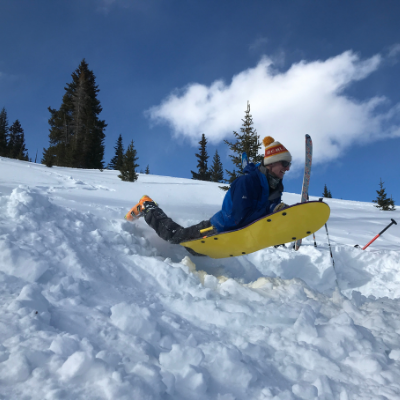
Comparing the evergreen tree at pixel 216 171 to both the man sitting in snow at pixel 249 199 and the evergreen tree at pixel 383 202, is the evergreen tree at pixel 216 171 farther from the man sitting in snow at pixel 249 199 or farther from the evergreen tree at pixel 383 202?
the man sitting in snow at pixel 249 199

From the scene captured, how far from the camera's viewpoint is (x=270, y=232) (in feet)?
11.7

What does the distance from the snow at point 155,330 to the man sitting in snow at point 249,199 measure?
904 mm

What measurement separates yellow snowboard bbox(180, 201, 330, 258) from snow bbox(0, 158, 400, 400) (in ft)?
2.38

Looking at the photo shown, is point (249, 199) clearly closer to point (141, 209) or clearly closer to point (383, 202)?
point (141, 209)

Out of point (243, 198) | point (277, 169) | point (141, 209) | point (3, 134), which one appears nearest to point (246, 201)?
point (243, 198)

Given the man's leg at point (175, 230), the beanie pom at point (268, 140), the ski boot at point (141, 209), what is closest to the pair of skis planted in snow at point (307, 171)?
the beanie pom at point (268, 140)

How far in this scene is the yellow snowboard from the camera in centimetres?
337

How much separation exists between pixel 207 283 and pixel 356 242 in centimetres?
528

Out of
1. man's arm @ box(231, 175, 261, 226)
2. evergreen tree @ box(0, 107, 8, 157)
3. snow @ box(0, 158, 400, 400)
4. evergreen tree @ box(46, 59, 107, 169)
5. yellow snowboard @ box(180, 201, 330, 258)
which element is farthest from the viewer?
evergreen tree @ box(0, 107, 8, 157)

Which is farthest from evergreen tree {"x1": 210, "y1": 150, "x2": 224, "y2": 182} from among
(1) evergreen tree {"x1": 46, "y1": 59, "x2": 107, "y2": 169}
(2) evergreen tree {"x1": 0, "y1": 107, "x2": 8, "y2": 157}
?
(2) evergreen tree {"x1": 0, "y1": 107, "x2": 8, "y2": 157}

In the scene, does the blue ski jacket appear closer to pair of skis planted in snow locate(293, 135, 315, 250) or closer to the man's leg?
the man's leg

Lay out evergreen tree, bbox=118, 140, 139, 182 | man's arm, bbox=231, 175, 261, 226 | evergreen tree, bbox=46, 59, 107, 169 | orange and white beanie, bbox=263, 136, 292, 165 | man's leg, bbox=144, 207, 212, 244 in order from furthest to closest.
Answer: evergreen tree, bbox=46, 59, 107, 169, evergreen tree, bbox=118, 140, 139, 182, man's leg, bbox=144, 207, 212, 244, orange and white beanie, bbox=263, 136, 292, 165, man's arm, bbox=231, 175, 261, 226

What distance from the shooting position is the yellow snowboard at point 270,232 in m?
3.37

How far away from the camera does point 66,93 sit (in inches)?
1242
